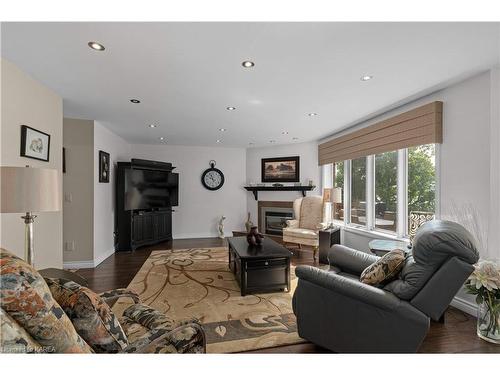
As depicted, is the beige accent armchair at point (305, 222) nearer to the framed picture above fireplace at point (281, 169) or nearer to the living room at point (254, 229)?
the living room at point (254, 229)

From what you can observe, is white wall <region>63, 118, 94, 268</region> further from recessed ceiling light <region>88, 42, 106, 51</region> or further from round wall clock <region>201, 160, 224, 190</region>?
round wall clock <region>201, 160, 224, 190</region>

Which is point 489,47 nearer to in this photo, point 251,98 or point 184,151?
point 251,98

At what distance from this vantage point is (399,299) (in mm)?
1624

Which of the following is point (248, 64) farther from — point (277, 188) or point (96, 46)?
point (277, 188)

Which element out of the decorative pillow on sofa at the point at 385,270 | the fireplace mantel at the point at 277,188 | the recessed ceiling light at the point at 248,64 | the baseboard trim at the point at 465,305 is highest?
the recessed ceiling light at the point at 248,64

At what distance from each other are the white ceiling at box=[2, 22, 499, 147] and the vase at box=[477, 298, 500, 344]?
2.10 metres

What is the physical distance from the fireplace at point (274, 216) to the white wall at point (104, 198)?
11.6ft

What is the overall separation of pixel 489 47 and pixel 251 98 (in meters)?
2.23

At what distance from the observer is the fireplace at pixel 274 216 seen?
639cm

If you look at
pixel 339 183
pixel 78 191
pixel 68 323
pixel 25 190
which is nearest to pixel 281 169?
pixel 339 183

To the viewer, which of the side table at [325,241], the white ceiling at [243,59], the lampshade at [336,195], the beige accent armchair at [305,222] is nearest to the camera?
the white ceiling at [243,59]

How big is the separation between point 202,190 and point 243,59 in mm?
4865

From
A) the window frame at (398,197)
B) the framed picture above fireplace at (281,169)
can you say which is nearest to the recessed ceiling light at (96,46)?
the window frame at (398,197)

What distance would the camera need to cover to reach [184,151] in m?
6.55
